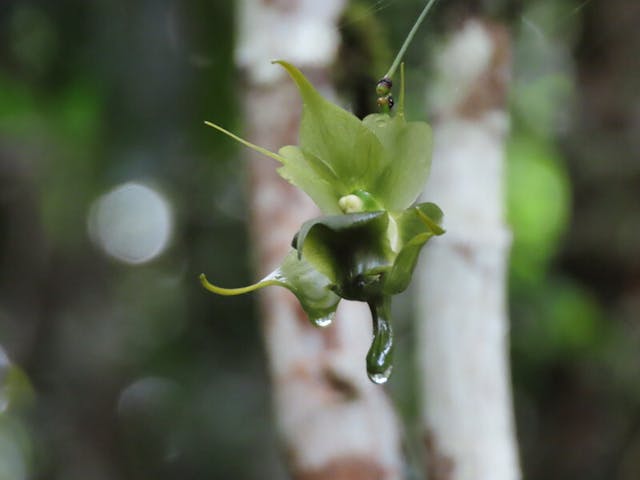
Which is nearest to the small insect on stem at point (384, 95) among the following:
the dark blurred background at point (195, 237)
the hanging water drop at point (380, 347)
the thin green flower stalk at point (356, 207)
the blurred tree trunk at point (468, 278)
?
the thin green flower stalk at point (356, 207)

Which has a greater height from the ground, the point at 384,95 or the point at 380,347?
the point at 384,95

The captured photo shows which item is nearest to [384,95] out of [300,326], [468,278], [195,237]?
[468,278]

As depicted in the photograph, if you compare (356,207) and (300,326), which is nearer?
(356,207)

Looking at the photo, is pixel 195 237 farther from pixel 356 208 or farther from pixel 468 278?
pixel 356 208

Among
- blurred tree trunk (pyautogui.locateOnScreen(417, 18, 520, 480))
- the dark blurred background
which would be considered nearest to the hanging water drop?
blurred tree trunk (pyautogui.locateOnScreen(417, 18, 520, 480))

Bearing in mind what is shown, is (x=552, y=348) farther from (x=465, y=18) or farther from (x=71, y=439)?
(x=71, y=439)

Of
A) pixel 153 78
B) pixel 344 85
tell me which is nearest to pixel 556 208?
pixel 153 78
